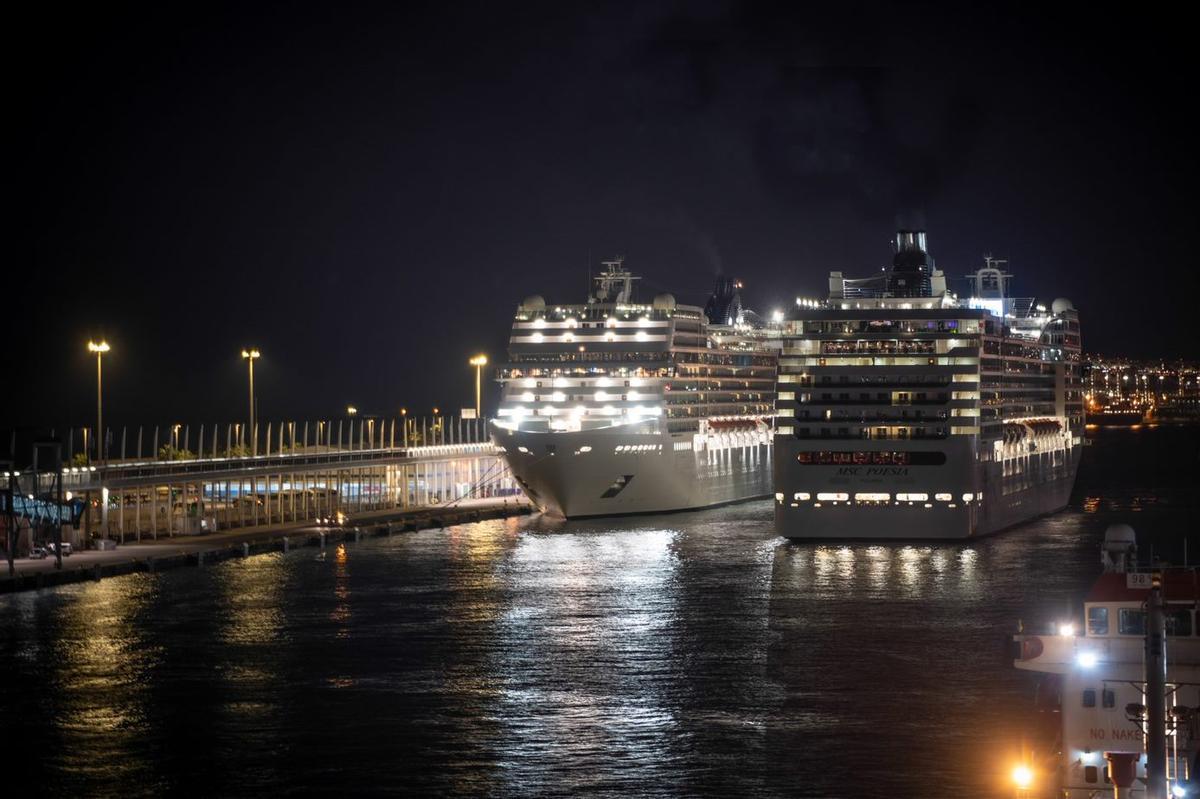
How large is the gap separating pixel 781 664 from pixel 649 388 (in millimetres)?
43177

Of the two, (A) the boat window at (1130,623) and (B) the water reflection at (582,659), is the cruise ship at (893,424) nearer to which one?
(B) the water reflection at (582,659)

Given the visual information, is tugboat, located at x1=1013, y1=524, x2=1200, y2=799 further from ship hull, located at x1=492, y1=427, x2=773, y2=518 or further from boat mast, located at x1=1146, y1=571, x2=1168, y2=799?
ship hull, located at x1=492, y1=427, x2=773, y2=518

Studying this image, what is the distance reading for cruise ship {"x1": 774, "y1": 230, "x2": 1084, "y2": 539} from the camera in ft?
217

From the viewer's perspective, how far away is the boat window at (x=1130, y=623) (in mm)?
27750

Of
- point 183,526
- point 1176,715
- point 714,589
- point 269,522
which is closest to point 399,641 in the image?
point 714,589

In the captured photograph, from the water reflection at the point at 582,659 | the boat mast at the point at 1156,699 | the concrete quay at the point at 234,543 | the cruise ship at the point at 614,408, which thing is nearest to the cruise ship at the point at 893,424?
the water reflection at the point at 582,659

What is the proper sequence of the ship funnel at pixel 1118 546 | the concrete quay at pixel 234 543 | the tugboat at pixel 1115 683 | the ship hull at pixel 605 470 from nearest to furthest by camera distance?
1. the tugboat at pixel 1115 683
2. the ship funnel at pixel 1118 546
3. the concrete quay at pixel 234 543
4. the ship hull at pixel 605 470

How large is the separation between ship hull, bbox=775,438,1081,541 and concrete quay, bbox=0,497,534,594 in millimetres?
18249

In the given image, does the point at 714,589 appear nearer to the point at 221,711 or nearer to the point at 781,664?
the point at 781,664

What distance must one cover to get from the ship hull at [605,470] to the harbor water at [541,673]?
39.7ft

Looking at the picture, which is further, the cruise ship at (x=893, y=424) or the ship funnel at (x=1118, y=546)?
the cruise ship at (x=893, y=424)

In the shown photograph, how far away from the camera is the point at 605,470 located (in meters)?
79.6

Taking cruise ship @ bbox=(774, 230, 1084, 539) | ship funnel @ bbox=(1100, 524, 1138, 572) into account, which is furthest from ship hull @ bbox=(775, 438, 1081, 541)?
ship funnel @ bbox=(1100, 524, 1138, 572)

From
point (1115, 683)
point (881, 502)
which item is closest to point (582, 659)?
point (1115, 683)
